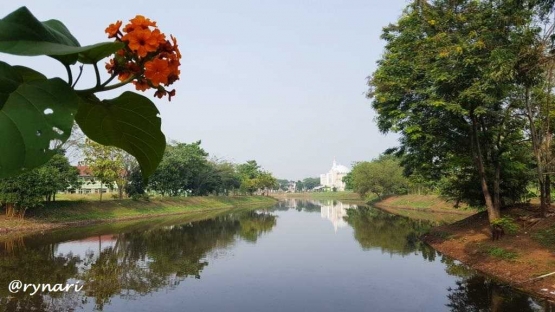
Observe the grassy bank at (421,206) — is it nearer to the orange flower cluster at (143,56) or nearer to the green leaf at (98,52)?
the orange flower cluster at (143,56)

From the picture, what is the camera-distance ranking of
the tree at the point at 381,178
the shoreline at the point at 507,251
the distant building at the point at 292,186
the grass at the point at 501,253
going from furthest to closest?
the distant building at the point at 292,186 < the tree at the point at 381,178 < the grass at the point at 501,253 < the shoreline at the point at 507,251

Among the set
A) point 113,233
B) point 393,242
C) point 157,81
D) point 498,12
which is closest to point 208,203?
point 113,233

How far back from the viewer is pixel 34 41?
72 cm

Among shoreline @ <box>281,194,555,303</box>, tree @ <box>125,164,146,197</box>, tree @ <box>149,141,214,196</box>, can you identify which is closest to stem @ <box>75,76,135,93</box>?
shoreline @ <box>281,194,555,303</box>

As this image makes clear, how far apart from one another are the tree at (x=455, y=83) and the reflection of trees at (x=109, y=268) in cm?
1019

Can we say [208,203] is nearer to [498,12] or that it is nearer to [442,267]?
[442,267]

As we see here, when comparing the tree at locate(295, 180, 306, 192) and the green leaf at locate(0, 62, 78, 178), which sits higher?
the tree at locate(295, 180, 306, 192)

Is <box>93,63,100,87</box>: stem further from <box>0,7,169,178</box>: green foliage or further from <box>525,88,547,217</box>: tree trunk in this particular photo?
<box>525,88,547,217</box>: tree trunk

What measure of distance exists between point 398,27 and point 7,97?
1718 centimetres

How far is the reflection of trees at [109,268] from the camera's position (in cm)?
998

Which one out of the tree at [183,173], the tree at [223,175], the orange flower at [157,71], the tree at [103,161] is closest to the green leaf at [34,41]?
the orange flower at [157,71]

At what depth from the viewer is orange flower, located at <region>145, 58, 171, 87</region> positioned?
0.91 metres

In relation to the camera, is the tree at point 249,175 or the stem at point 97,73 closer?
Answer: the stem at point 97,73

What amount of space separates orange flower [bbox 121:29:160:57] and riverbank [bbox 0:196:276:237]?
26.5 meters
